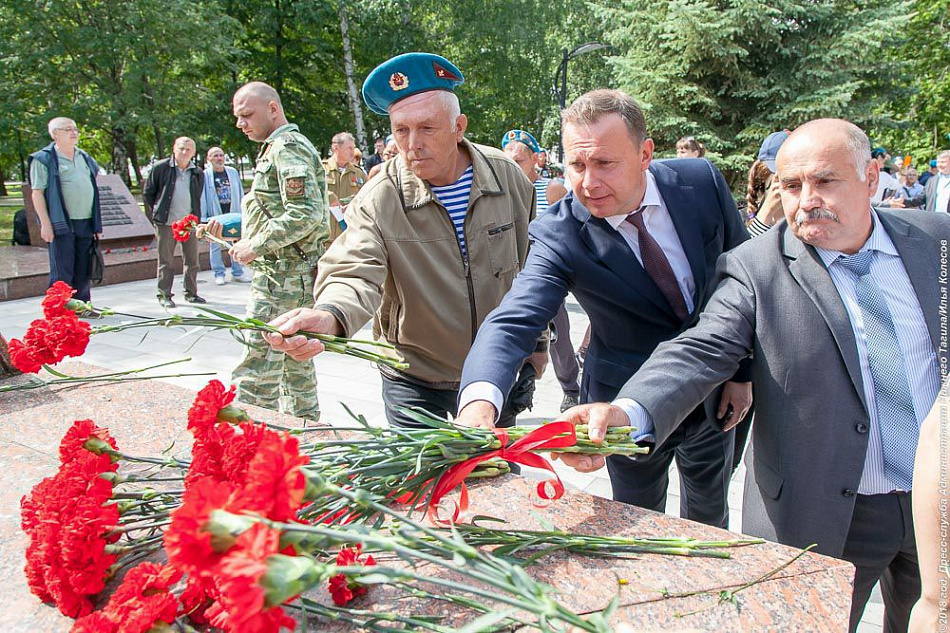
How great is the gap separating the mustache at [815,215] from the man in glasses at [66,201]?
23.6 ft

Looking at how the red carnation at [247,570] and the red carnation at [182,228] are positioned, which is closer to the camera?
the red carnation at [247,570]

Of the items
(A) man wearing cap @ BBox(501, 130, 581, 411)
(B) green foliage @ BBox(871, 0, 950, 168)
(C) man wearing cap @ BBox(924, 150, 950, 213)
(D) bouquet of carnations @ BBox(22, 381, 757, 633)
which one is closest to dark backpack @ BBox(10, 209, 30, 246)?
(A) man wearing cap @ BBox(501, 130, 581, 411)

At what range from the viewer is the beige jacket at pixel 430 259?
2750 mm

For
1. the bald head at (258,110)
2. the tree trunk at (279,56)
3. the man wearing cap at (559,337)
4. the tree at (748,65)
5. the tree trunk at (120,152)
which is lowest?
the man wearing cap at (559,337)

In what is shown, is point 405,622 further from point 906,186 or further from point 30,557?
point 906,186

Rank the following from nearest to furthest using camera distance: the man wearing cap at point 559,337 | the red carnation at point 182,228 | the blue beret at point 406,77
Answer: the blue beret at point 406,77, the red carnation at point 182,228, the man wearing cap at point 559,337

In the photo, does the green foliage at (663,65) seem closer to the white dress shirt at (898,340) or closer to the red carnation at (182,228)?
the red carnation at (182,228)

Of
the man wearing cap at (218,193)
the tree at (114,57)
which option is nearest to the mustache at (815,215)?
the man wearing cap at (218,193)

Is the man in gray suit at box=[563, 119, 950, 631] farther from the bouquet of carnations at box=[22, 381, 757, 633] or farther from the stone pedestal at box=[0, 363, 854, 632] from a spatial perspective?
the bouquet of carnations at box=[22, 381, 757, 633]

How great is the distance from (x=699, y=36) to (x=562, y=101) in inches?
153

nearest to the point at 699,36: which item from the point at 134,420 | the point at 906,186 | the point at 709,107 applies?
the point at 709,107

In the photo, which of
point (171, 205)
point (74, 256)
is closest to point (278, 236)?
point (74, 256)

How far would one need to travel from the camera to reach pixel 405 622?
3.97ft

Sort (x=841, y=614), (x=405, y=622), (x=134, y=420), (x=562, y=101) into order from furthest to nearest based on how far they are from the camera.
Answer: (x=562, y=101) → (x=134, y=420) → (x=841, y=614) → (x=405, y=622)
